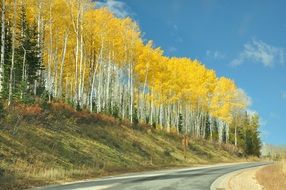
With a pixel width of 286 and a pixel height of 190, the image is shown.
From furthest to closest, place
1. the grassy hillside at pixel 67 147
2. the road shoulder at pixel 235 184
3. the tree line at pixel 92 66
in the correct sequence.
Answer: the tree line at pixel 92 66 < the grassy hillside at pixel 67 147 < the road shoulder at pixel 235 184

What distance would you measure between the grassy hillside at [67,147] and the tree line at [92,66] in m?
2.08

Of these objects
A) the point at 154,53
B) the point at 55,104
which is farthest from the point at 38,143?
the point at 154,53

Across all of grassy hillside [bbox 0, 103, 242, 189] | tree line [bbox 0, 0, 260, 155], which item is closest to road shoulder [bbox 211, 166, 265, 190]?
grassy hillside [bbox 0, 103, 242, 189]

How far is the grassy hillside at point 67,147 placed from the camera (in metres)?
21.6

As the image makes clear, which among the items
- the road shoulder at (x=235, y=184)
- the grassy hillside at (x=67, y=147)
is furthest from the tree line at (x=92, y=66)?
the road shoulder at (x=235, y=184)

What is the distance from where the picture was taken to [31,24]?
4322 cm

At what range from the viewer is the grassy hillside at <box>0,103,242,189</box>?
21.6 meters

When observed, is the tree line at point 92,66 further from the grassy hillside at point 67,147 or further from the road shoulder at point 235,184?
the road shoulder at point 235,184

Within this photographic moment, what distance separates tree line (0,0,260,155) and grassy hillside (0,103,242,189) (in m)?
2.08

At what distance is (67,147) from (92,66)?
959 inches

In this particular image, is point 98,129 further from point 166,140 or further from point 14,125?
point 166,140

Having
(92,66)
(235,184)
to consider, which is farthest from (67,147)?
(92,66)

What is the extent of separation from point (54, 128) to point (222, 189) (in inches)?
601

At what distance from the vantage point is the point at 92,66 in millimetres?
51719
